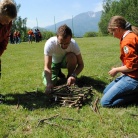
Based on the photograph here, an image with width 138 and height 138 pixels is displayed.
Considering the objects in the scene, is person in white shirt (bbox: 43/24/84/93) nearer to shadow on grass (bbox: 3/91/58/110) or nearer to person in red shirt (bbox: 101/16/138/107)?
shadow on grass (bbox: 3/91/58/110)

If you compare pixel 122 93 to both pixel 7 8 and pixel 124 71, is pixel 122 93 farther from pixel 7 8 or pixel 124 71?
pixel 7 8

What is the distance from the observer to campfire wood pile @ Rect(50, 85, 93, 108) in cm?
443

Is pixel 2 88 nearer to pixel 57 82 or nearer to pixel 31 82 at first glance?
pixel 31 82

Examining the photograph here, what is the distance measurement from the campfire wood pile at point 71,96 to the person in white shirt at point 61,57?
0.56ft

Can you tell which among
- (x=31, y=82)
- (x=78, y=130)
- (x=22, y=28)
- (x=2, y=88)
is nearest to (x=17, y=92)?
(x=2, y=88)

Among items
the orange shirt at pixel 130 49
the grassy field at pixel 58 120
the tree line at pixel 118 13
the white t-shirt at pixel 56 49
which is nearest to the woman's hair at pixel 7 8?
the white t-shirt at pixel 56 49

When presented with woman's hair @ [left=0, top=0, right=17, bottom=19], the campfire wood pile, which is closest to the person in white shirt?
the campfire wood pile

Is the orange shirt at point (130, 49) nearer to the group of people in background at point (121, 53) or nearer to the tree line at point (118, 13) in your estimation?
the group of people in background at point (121, 53)

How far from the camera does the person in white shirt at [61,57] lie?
4.98 m

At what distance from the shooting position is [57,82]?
6031 millimetres

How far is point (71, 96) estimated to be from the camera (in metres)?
4.62

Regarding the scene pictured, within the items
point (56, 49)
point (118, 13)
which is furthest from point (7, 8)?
point (118, 13)

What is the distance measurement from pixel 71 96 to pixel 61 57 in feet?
4.89

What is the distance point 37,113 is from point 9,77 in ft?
10.7
